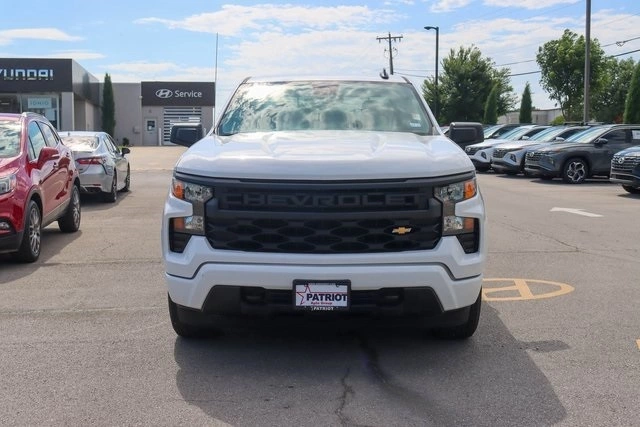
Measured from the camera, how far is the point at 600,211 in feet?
42.2

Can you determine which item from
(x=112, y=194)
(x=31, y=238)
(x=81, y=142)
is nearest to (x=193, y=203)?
(x=31, y=238)

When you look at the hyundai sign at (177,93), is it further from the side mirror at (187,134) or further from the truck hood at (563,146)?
the side mirror at (187,134)

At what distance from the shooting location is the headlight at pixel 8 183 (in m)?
7.45

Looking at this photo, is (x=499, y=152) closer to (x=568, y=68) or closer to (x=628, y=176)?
(x=628, y=176)

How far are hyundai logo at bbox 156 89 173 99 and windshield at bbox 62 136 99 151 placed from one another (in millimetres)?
46506

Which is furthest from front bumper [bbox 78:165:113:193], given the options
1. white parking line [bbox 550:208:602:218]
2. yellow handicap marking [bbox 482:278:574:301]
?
yellow handicap marking [bbox 482:278:574:301]

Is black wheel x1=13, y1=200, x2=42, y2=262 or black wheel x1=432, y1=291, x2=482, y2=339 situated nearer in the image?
black wheel x1=432, y1=291, x2=482, y2=339

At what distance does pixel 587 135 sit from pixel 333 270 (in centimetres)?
1778

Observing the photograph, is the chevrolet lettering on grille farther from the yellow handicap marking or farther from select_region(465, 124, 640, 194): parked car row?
select_region(465, 124, 640, 194): parked car row

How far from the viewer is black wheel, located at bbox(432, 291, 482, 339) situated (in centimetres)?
484

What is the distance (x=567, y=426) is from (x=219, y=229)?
88.1 inches

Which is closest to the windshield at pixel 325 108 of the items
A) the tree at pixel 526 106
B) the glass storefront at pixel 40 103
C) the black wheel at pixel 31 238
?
the black wheel at pixel 31 238

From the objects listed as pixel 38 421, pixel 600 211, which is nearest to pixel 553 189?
pixel 600 211

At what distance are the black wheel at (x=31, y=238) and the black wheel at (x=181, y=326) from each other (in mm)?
3471
